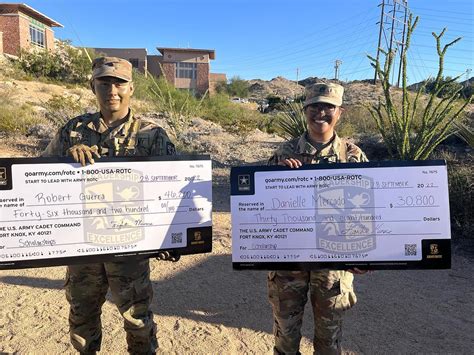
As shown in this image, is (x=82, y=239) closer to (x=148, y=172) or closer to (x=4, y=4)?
(x=148, y=172)

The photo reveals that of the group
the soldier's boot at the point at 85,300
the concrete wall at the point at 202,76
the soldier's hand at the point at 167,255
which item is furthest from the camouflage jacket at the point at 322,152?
the concrete wall at the point at 202,76

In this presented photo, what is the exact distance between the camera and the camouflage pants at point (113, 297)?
8.24 feet

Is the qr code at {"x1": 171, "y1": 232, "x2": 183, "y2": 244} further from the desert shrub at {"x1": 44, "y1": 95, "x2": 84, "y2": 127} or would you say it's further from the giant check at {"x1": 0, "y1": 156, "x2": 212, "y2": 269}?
the desert shrub at {"x1": 44, "y1": 95, "x2": 84, "y2": 127}

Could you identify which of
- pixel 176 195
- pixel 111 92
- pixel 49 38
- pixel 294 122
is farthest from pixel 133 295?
pixel 49 38

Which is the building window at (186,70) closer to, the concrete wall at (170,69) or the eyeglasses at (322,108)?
the concrete wall at (170,69)

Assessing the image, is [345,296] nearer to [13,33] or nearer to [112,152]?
[112,152]

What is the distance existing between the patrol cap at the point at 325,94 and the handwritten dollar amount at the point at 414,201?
27.0 inches

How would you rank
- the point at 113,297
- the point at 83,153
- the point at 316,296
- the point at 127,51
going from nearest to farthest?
the point at 83,153 → the point at 316,296 → the point at 113,297 → the point at 127,51

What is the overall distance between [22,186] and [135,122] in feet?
2.51

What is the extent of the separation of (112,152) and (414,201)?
189 cm

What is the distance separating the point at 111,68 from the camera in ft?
7.97

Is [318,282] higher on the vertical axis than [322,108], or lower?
lower

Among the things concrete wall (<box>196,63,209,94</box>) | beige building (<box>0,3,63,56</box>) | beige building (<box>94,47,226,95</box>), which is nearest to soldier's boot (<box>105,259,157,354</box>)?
beige building (<box>0,3,63,56</box>)

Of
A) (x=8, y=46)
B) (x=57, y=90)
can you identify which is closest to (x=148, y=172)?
(x=57, y=90)
